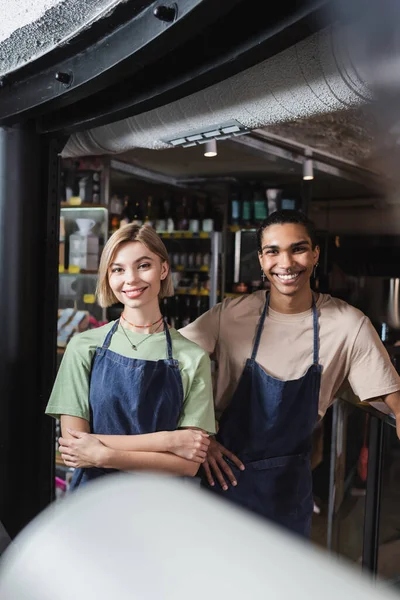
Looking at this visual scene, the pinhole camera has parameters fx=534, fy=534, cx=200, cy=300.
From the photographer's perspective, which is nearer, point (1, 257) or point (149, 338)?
point (149, 338)

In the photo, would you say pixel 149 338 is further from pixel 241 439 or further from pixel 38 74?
pixel 38 74

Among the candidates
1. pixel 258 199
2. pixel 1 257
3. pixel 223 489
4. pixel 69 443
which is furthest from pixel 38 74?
pixel 258 199

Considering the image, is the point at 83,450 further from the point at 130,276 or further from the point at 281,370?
the point at 281,370

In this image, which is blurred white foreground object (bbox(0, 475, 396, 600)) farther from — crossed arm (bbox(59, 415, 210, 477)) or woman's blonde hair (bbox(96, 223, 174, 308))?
woman's blonde hair (bbox(96, 223, 174, 308))

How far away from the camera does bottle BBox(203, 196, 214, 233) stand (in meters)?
5.01

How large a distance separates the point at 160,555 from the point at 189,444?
1.12 m

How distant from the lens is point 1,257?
82.5 inches

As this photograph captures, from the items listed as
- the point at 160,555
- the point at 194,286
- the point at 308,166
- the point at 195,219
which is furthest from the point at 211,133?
the point at 195,219

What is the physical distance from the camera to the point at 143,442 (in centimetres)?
150

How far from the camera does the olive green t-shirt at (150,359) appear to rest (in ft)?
5.15

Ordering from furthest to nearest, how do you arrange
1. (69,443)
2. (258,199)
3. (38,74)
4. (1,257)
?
(258,199) < (1,257) < (38,74) < (69,443)

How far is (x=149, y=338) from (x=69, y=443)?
0.38 meters

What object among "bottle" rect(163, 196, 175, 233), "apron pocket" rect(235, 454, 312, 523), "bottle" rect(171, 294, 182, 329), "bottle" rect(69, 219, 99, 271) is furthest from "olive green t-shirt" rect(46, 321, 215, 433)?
"bottle" rect(163, 196, 175, 233)

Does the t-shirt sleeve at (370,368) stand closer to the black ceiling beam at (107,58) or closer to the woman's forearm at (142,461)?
the woman's forearm at (142,461)
